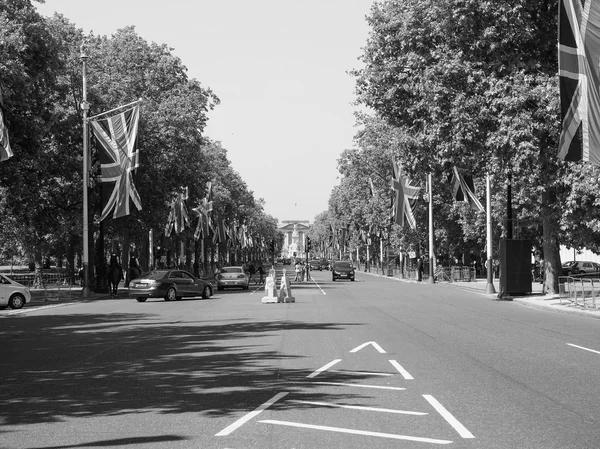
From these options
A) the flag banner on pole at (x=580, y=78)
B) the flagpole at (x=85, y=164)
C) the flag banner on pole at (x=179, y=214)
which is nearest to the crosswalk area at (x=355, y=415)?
the flag banner on pole at (x=580, y=78)

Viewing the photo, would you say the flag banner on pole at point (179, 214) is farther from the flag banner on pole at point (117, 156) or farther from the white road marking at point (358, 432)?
the white road marking at point (358, 432)

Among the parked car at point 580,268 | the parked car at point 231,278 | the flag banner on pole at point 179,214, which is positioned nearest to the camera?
the parked car at point 231,278

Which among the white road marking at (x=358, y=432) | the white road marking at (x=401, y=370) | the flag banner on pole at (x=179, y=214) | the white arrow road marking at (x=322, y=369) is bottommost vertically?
the white road marking at (x=358, y=432)

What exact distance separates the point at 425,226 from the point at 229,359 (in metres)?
59.0

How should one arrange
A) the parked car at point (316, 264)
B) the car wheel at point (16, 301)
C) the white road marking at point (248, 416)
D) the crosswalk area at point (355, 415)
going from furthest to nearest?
the parked car at point (316, 264) → the car wheel at point (16, 301) → the white road marking at point (248, 416) → the crosswalk area at point (355, 415)

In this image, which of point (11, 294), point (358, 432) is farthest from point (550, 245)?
point (358, 432)

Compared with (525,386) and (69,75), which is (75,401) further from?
(69,75)

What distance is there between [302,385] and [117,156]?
31.5m

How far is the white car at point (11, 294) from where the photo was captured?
34.2 metres

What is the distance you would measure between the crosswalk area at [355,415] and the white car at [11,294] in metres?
24.7

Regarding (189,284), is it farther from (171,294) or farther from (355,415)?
(355,415)

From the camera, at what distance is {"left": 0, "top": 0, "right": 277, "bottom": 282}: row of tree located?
3878 centimetres

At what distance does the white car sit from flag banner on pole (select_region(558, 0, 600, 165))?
2204cm

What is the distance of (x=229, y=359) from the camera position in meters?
15.0
